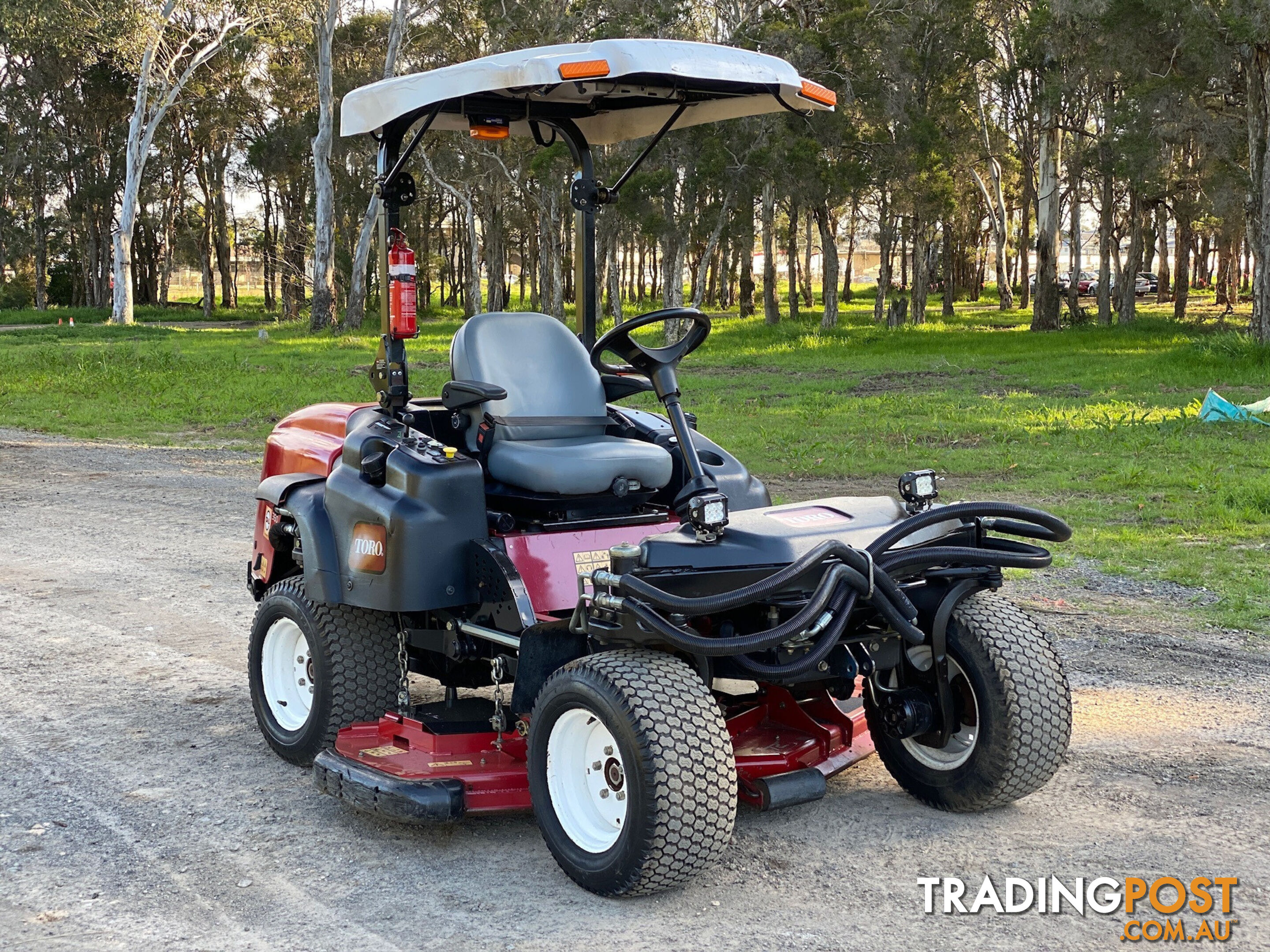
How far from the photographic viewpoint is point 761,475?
12.4 m

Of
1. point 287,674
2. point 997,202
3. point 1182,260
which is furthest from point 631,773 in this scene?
point 997,202

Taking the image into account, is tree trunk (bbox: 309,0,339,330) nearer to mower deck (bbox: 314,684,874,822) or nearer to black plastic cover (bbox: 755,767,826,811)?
mower deck (bbox: 314,684,874,822)

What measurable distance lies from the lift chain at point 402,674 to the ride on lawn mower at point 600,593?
0.7 inches

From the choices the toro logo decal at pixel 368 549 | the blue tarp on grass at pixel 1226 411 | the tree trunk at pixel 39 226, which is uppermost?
the tree trunk at pixel 39 226

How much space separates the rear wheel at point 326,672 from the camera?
15.9 feet

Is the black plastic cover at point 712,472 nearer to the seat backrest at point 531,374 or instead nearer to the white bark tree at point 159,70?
the seat backrest at point 531,374

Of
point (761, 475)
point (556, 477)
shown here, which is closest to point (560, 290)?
point (761, 475)

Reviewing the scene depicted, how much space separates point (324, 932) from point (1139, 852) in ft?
7.86

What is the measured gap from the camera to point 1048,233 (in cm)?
3491

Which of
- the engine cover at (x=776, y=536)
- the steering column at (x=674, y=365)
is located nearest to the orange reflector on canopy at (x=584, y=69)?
the steering column at (x=674, y=365)

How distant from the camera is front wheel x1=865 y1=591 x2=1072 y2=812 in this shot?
4.20m

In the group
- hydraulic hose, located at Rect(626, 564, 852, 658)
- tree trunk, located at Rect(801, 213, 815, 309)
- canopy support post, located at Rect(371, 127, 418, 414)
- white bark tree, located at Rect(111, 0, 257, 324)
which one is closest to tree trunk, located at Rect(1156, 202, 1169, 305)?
tree trunk, located at Rect(801, 213, 815, 309)

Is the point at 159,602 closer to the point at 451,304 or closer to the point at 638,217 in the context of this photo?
the point at 638,217

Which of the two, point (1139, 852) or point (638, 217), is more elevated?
point (638, 217)
